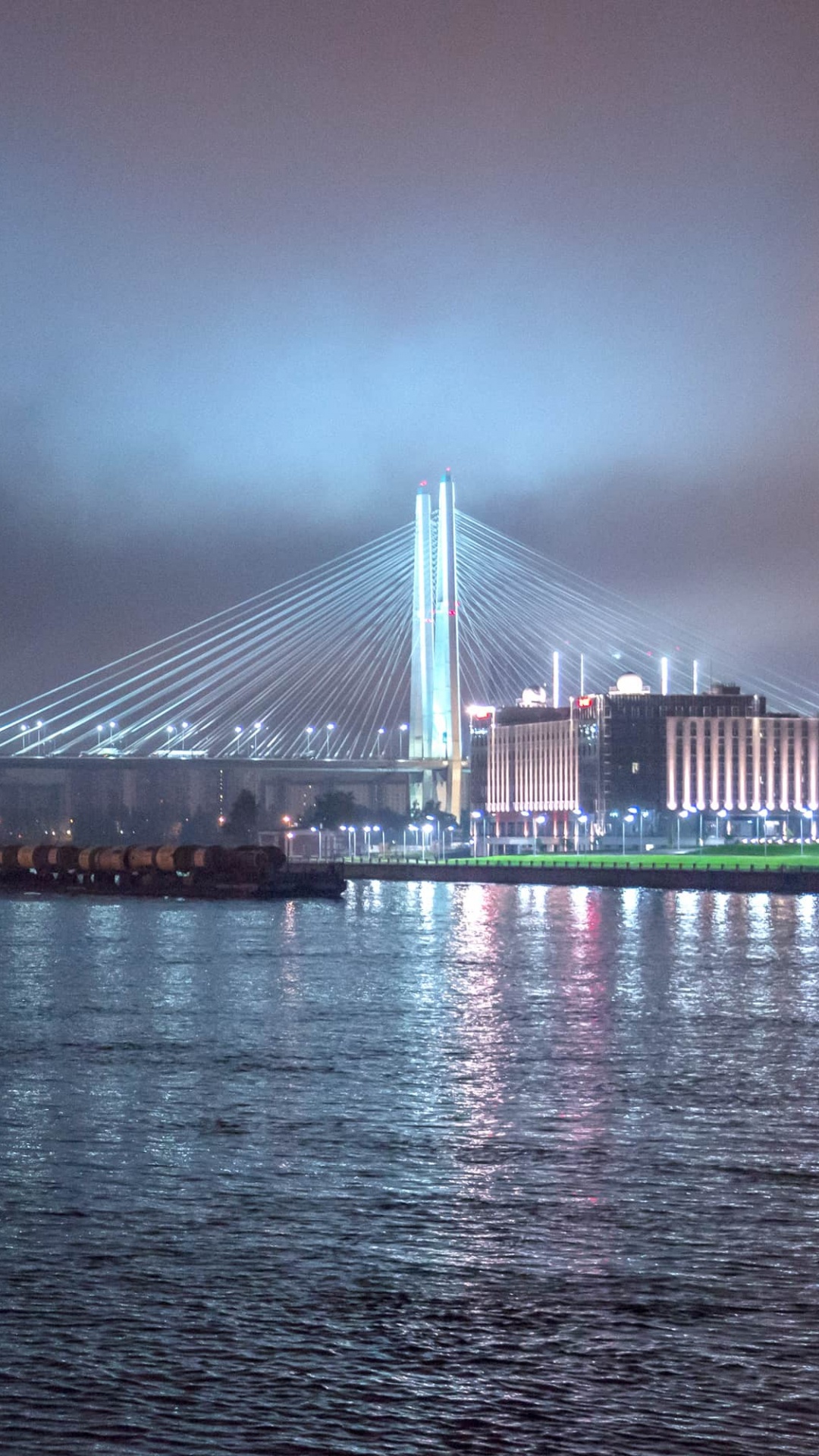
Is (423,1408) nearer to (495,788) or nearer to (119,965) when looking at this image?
(119,965)

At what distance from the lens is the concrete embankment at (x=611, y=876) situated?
6009 cm

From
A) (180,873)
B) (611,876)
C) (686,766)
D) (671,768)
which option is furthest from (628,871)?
(686,766)

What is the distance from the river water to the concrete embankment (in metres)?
40.8

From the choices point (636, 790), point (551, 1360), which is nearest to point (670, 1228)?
point (551, 1360)

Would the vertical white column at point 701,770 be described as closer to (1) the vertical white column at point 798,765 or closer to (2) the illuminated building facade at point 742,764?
(2) the illuminated building facade at point 742,764

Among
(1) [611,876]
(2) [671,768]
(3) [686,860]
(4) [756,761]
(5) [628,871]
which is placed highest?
(4) [756,761]

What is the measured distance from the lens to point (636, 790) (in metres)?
109

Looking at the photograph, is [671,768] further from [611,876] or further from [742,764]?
[611,876]

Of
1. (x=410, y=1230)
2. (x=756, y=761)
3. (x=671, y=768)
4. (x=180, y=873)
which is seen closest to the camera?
(x=410, y=1230)

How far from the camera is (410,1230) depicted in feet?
28.8

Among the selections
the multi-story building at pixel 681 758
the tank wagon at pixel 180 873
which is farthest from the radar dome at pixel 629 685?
the tank wagon at pixel 180 873

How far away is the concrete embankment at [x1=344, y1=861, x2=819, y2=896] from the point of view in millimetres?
60094

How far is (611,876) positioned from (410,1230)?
58.8m

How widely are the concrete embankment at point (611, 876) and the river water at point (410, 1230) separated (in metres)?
40.8
